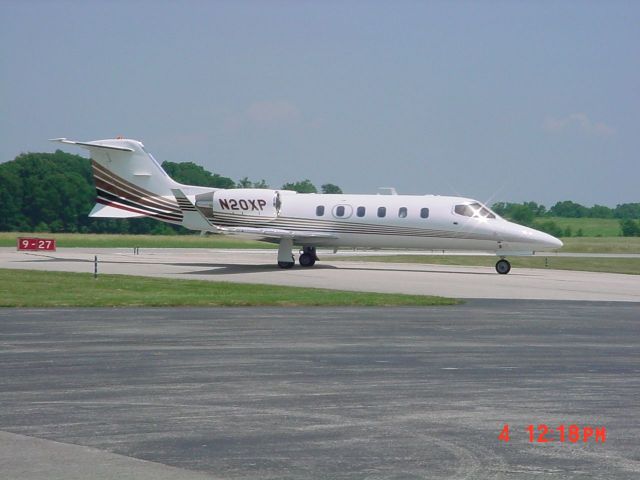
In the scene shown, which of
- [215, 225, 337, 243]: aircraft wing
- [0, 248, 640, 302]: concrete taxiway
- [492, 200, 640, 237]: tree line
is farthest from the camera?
[492, 200, 640, 237]: tree line

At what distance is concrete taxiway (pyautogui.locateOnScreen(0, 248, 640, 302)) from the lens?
30531mm

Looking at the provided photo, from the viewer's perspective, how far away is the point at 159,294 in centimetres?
2806

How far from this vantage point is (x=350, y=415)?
1070cm

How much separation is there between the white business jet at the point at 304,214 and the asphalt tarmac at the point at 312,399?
Result: 58.4 ft

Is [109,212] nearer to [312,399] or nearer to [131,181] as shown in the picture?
[131,181]

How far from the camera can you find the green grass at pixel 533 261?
49.3m

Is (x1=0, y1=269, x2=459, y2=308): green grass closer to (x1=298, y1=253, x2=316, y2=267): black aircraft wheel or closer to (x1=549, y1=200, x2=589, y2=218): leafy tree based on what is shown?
(x1=298, y1=253, x2=316, y2=267): black aircraft wheel

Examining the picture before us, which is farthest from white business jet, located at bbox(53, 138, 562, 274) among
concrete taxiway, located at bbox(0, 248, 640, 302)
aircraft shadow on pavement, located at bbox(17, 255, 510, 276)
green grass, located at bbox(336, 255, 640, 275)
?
green grass, located at bbox(336, 255, 640, 275)

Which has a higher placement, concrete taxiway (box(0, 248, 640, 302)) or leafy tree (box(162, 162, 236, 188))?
leafy tree (box(162, 162, 236, 188))

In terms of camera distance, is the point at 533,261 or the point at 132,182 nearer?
the point at 132,182

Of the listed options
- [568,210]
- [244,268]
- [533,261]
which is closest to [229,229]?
[244,268]
